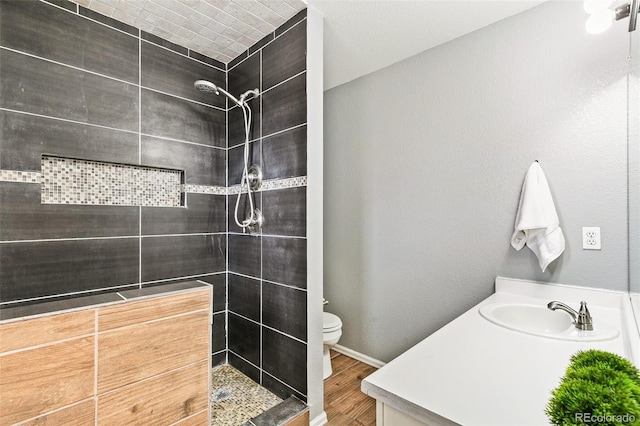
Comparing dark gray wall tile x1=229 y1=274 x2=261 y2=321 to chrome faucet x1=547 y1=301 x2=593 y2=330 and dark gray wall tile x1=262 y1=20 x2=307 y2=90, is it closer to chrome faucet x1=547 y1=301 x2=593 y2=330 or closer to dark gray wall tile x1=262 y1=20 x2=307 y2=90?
dark gray wall tile x1=262 y1=20 x2=307 y2=90

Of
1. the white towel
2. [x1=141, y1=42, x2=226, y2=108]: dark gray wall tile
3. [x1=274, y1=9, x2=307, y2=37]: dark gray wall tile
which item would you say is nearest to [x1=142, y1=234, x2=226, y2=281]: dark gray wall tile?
[x1=141, y1=42, x2=226, y2=108]: dark gray wall tile

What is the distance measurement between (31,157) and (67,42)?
66 cm

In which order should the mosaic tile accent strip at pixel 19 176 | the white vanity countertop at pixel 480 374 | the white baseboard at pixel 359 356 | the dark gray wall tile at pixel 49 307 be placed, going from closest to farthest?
1. the white vanity countertop at pixel 480 374
2. the dark gray wall tile at pixel 49 307
3. the mosaic tile accent strip at pixel 19 176
4. the white baseboard at pixel 359 356

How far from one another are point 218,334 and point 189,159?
1.30 metres

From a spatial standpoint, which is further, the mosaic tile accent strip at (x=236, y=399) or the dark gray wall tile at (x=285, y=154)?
the dark gray wall tile at (x=285, y=154)

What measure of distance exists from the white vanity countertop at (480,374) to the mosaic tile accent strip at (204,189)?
1.74 m

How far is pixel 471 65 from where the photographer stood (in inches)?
76.5

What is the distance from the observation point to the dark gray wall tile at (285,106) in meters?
1.74

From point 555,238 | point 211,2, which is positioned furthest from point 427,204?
point 211,2

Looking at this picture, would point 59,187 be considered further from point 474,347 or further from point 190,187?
point 474,347

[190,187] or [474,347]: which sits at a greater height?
[190,187]

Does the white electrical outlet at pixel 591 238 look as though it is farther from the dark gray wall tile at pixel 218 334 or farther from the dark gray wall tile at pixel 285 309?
the dark gray wall tile at pixel 218 334

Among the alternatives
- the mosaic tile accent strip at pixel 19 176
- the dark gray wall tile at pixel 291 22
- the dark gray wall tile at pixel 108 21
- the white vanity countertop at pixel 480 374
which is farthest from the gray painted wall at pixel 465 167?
the mosaic tile accent strip at pixel 19 176

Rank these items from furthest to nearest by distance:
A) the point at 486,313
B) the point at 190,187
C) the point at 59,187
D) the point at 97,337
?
the point at 190,187
the point at 59,187
the point at 486,313
the point at 97,337
